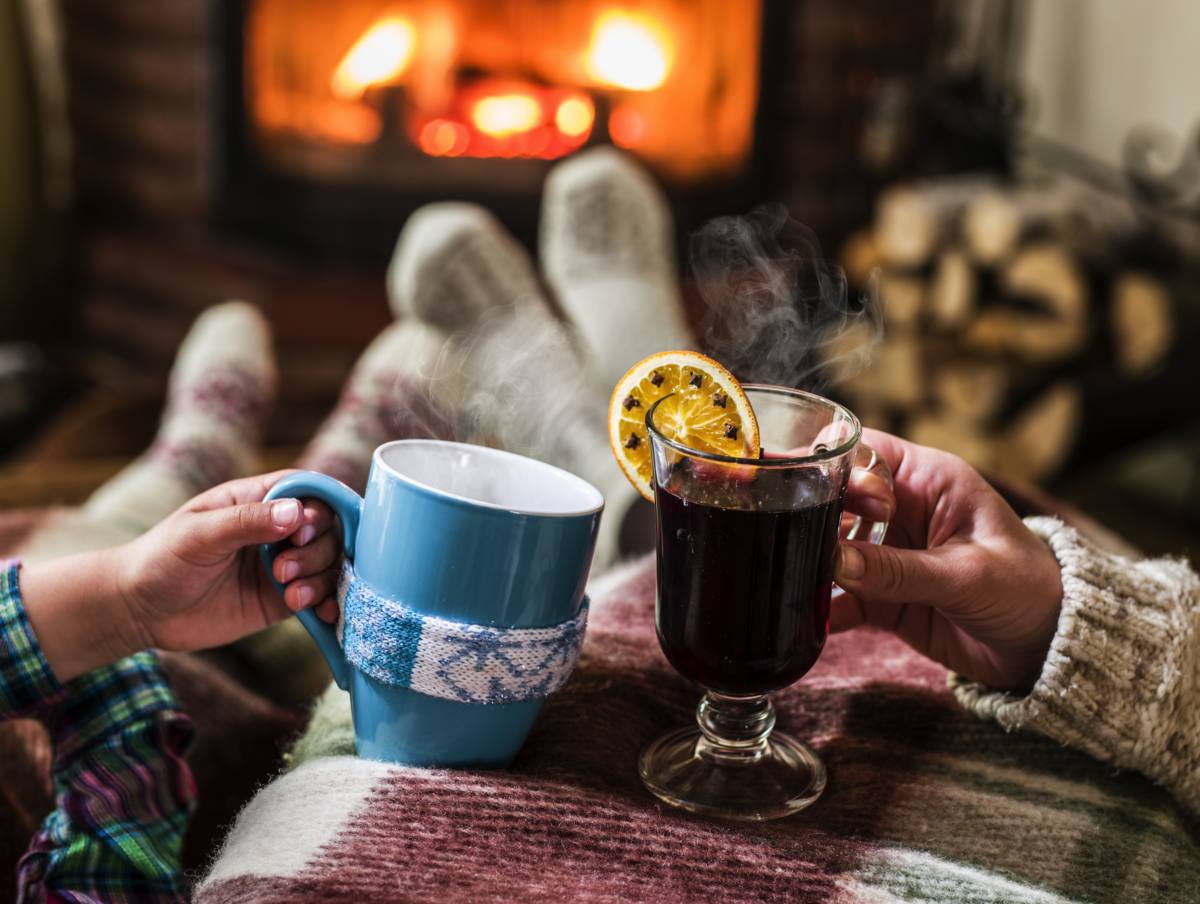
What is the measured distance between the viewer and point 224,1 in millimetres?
1890

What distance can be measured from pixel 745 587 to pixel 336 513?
0.22m

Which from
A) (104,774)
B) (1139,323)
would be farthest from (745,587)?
(1139,323)

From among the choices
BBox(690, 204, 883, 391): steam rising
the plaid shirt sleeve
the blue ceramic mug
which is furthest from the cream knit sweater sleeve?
BBox(690, 204, 883, 391): steam rising

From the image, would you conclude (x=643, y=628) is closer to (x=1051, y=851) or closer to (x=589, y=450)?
(x=1051, y=851)

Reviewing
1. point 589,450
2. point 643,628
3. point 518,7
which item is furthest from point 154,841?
point 518,7

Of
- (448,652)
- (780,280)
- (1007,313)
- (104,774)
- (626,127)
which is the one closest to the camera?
(448,652)

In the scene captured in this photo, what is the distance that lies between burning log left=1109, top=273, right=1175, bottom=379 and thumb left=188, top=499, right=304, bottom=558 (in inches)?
59.4

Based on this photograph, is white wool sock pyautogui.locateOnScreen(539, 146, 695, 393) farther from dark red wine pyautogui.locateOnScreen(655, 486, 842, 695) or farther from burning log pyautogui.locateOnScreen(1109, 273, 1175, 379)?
dark red wine pyautogui.locateOnScreen(655, 486, 842, 695)

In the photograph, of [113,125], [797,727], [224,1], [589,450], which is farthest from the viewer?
[113,125]

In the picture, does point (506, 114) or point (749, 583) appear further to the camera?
point (506, 114)

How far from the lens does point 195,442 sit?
4.38 ft

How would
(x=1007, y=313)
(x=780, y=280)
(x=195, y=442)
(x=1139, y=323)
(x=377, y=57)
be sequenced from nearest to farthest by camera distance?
(x=195, y=442) → (x=780, y=280) → (x=1139, y=323) → (x=1007, y=313) → (x=377, y=57)

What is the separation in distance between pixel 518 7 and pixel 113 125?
898 millimetres

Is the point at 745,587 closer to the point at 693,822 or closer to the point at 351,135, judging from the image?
the point at 693,822
